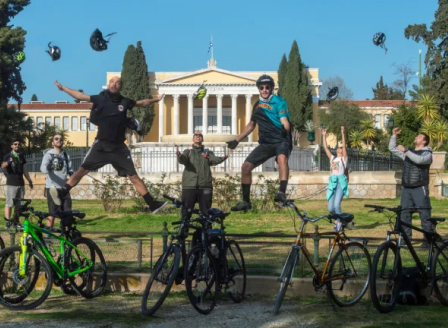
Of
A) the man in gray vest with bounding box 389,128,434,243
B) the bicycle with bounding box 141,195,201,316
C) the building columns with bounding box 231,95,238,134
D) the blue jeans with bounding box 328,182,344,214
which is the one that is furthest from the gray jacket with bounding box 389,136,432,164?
the building columns with bounding box 231,95,238,134

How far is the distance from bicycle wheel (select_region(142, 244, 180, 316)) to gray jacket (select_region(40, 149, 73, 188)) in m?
4.02

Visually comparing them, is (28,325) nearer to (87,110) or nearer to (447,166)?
(447,166)

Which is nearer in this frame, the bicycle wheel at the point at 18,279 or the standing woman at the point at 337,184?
the bicycle wheel at the point at 18,279

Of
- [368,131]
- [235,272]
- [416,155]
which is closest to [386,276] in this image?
[235,272]

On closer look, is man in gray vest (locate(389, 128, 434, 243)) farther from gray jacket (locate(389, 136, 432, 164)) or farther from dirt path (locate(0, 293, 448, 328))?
dirt path (locate(0, 293, 448, 328))

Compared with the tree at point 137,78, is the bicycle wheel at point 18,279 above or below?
below

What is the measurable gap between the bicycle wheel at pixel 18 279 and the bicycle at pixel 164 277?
123cm

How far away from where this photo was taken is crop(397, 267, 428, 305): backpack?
8.52 m

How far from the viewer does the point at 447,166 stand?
3209 centimetres

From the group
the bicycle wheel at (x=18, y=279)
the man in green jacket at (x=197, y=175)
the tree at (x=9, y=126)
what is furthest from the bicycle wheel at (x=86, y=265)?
the tree at (x=9, y=126)

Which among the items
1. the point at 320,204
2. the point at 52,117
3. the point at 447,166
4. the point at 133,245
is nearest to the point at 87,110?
the point at 52,117

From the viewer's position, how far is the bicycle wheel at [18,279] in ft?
26.5

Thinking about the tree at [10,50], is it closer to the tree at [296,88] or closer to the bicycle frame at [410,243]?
the tree at [296,88]

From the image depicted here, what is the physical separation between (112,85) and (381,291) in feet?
12.8
